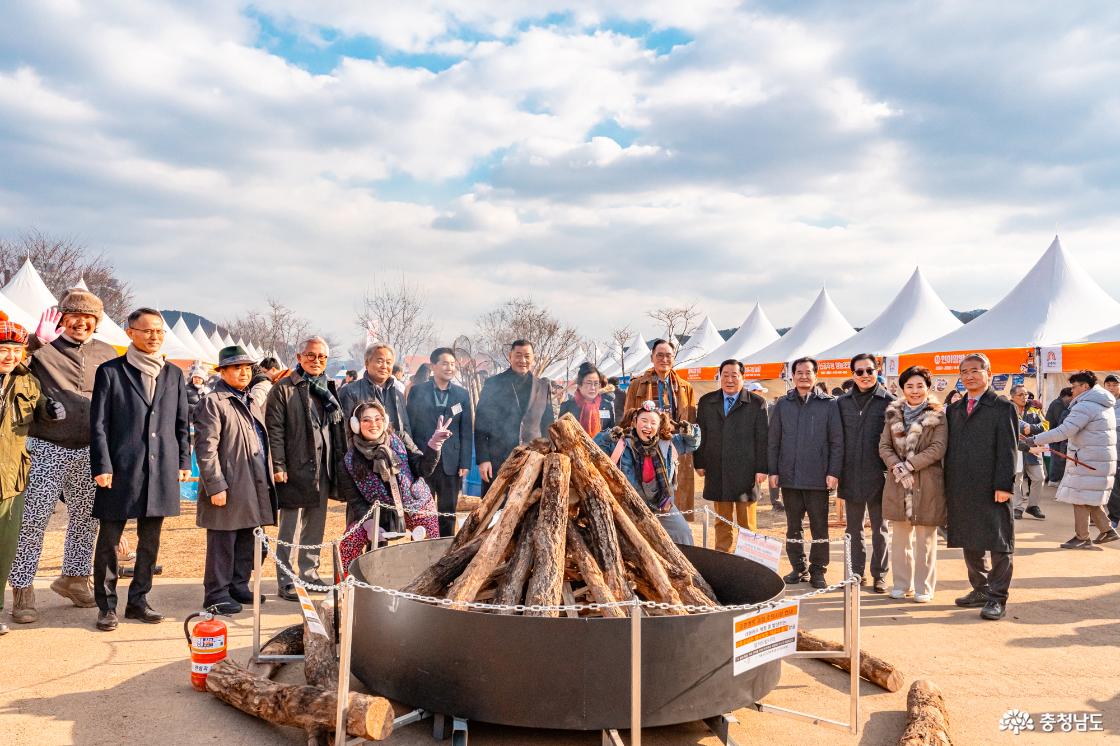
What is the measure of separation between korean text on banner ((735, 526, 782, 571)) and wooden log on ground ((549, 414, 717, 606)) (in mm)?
350

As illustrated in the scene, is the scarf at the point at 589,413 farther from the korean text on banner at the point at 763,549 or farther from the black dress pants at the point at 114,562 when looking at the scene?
the black dress pants at the point at 114,562

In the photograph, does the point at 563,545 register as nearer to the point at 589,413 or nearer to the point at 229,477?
the point at 229,477

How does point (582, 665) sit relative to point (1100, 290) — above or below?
below

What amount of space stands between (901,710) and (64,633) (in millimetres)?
5153

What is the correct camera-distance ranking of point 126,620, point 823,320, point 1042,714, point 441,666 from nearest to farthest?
point 441,666 → point 1042,714 → point 126,620 → point 823,320

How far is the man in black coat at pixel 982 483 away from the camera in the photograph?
544 centimetres

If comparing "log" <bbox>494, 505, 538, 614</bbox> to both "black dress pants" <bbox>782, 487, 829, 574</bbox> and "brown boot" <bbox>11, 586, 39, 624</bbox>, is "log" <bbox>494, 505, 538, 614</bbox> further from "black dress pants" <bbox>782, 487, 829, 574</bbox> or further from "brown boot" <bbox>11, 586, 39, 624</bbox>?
"brown boot" <bbox>11, 586, 39, 624</bbox>

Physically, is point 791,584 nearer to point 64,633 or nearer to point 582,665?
point 582,665

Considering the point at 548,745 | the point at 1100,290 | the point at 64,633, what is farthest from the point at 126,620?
the point at 1100,290

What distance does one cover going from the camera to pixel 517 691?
10.3 feet

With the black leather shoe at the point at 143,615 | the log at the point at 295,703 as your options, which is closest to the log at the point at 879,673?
the log at the point at 295,703

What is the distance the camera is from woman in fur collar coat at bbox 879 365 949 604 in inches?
227

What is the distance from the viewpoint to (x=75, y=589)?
17.1 ft

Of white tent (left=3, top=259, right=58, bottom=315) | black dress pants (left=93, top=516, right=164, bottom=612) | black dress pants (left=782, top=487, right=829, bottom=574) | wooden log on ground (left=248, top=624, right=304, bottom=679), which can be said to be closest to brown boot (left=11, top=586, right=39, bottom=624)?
black dress pants (left=93, top=516, right=164, bottom=612)
